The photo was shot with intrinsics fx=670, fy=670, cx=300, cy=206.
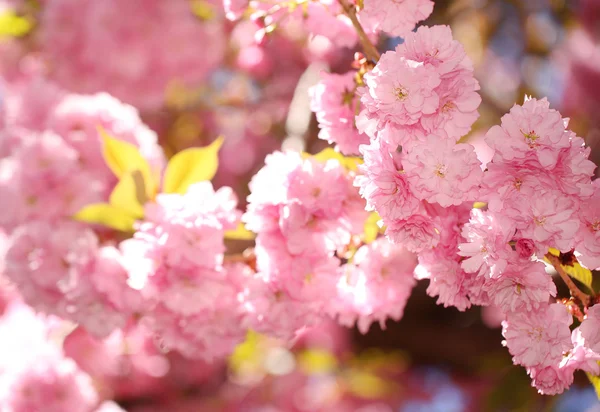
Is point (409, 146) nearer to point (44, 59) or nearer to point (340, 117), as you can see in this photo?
point (340, 117)

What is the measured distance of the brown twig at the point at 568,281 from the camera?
87 centimetres

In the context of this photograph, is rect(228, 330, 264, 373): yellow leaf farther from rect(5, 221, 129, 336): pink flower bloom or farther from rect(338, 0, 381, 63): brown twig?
rect(338, 0, 381, 63): brown twig

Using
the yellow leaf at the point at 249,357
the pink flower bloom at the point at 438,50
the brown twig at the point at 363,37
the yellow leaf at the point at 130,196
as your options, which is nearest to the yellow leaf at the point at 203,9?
the yellow leaf at the point at 130,196

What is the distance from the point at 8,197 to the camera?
4.74 feet

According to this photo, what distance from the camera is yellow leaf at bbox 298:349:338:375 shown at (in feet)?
11.0

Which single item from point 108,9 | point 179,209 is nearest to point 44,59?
point 108,9

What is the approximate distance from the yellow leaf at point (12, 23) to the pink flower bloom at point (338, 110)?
1.57 meters

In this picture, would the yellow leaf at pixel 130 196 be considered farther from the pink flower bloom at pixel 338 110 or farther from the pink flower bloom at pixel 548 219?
the pink flower bloom at pixel 548 219

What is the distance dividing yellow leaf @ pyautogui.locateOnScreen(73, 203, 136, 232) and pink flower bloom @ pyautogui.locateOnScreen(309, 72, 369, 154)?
1.51ft

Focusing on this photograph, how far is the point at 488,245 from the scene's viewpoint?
785 millimetres

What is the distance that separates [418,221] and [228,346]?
22.0 inches

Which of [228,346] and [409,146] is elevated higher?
[409,146]

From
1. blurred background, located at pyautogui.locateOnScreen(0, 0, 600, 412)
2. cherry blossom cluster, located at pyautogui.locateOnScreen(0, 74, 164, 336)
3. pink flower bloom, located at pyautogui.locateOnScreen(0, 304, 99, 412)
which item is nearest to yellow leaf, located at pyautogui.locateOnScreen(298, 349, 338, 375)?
blurred background, located at pyautogui.locateOnScreen(0, 0, 600, 412)

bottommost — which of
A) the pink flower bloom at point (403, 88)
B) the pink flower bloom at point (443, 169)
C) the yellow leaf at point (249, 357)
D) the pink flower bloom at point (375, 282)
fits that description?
the yellow leaf at point (249, 357)
